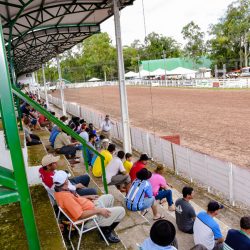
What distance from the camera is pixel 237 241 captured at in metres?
3.33

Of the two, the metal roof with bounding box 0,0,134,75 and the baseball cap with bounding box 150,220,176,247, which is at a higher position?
the metal roof with bounding box 0,0,134,75

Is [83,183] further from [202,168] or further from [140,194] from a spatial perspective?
[202,168]

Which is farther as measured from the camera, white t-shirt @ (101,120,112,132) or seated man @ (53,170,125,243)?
white t-shirt @ (101,120,112,132)

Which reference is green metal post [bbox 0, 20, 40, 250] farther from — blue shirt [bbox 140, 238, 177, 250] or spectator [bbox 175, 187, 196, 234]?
spectator [bbox 175, 187, 196, 234]

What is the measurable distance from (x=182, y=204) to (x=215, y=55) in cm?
5932

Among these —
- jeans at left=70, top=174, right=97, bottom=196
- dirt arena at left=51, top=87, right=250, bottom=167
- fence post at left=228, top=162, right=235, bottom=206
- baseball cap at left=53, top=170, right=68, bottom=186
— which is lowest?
dirt arena at left=51, top=87, right=250, bottom=167

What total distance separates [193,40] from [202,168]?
181 feet

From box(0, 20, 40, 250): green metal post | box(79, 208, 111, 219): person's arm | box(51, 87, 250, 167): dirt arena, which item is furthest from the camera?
box(51, 87, 250, 167): dirt arena

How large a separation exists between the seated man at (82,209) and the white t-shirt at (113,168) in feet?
7.36

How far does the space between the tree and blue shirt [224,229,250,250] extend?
58.3 m

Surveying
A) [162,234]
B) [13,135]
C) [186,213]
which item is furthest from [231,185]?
[13,135]

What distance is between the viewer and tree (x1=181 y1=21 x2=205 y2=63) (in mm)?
57125

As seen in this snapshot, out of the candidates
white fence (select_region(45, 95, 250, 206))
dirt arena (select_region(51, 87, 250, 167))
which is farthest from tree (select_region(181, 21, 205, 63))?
white fence (select_region(45, 95, 250, 206))

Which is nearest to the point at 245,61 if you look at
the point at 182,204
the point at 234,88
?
the point at 234,88
